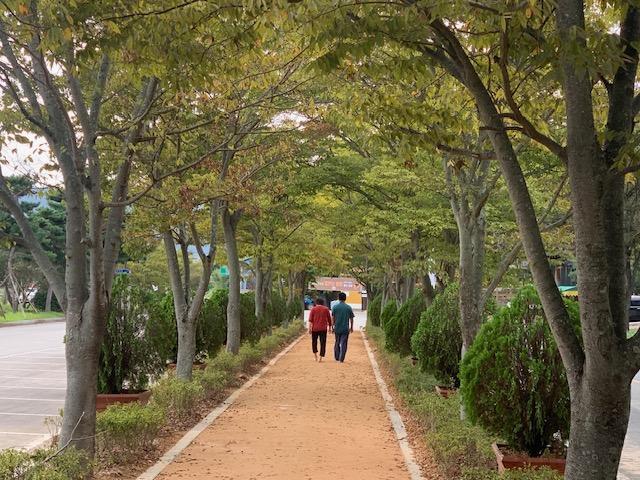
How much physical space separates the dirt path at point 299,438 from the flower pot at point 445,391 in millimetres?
842

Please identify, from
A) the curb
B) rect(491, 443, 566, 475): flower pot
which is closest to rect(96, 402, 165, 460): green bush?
rect(491, 443, 566, 475): flower pot

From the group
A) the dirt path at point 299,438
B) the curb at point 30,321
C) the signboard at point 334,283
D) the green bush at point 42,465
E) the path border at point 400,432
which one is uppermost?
the signboard at point 334,283

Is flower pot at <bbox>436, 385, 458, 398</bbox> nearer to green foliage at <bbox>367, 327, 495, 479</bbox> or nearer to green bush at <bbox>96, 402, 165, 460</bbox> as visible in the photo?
green foliage at <bbox>367, 327, 495, 479</bbox>

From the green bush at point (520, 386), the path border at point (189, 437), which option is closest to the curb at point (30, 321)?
the path border at point (189, 437)

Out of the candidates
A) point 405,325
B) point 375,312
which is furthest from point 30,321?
point 405,325

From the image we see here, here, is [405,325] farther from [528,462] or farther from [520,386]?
[528,462]

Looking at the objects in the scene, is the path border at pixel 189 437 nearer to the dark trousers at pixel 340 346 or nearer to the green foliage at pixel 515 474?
the green foliage at pixel 515 474

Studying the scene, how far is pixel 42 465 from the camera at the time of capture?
473 cm

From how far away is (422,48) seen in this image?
4328mm

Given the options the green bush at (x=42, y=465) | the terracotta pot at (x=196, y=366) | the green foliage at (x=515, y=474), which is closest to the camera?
the green bush at (x=42, y=465)

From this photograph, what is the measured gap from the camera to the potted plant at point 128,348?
8.80m

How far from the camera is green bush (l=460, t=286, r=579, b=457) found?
6113mm

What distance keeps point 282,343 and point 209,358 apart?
9508 mm

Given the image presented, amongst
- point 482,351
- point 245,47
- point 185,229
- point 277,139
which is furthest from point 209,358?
point 245,47
